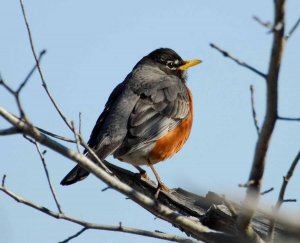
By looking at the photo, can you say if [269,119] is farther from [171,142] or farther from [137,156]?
[171,142]

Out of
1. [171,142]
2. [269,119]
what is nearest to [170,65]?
[171,142]

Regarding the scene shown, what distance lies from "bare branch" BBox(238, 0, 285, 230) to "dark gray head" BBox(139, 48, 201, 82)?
546cm

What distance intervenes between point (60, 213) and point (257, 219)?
1972 millimetres

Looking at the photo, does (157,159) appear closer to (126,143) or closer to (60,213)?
(126,143)

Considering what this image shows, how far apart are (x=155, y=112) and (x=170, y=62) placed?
1791mm

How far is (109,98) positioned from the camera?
8.12m

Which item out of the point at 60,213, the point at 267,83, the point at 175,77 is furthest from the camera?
the point at 175,77

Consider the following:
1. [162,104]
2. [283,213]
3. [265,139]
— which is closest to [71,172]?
[162,104]

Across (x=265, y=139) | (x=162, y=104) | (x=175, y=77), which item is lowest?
(x=265, y=139)

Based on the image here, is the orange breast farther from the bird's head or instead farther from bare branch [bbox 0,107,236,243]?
bare branch [bbox 0,107,236,243]

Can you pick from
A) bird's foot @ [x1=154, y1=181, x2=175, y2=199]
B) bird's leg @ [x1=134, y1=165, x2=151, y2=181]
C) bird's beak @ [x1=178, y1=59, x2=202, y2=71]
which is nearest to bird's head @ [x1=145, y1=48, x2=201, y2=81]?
bird's beak @ [x1=178, y1=59, x2=202, y2=71]

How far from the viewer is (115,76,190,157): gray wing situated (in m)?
7.15

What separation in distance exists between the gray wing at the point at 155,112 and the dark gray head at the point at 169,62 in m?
0.48

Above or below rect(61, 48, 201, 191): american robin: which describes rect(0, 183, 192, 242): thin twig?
below
